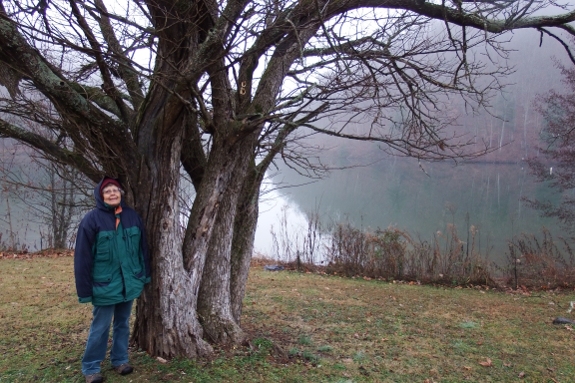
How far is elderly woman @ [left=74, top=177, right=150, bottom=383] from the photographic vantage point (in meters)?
3.07

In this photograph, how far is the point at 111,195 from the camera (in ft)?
10.5

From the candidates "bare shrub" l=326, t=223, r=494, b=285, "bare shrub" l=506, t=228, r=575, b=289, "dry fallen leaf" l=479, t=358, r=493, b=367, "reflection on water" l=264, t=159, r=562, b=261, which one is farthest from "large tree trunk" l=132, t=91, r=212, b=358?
"bare shrub" l=506, t=228, r=575, b=289

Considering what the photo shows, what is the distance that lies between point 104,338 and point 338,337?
2640mm

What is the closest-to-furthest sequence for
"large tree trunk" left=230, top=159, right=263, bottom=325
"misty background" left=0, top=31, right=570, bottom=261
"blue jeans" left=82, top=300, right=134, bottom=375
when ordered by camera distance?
"blue jeans" left=82, top=300, right=134, bottom=375 < "large tree trunk" left=230, top=159, right=263, bottom=325 < "misty background" left=0, top=31, right=570, bottom=261

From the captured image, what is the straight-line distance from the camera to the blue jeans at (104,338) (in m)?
3.15

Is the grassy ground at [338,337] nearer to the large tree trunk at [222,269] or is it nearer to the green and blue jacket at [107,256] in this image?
the large tree trunk at [222,269]

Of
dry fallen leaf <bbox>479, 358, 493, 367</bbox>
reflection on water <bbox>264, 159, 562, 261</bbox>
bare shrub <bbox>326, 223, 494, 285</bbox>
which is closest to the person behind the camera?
dry fallen leaf <bbox>479, 358, 493, 367</bbox>

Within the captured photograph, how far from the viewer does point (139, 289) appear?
10.9 ft

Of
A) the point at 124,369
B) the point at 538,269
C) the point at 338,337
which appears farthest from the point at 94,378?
the point at 538,269

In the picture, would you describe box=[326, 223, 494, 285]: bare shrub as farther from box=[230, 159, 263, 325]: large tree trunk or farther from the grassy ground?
box=[230, 159, 263, 325]: large tree trunk

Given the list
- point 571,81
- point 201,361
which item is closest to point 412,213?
point 571,81

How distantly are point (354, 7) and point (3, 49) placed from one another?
9.45 ft

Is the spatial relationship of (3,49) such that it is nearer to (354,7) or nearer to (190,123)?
(190,123)

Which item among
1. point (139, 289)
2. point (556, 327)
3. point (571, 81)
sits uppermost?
point (571, 81)
